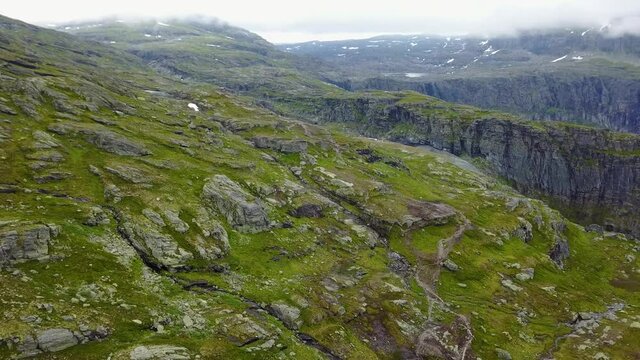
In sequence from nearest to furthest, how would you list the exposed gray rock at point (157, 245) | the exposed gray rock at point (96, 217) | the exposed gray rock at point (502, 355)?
the exposed gray rock at point (96, 217) → the exposed gray rock at point (157, 245) → the exposed gray rock at point (502, 355)

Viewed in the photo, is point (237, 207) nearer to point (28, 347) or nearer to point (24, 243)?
point (24, 243)

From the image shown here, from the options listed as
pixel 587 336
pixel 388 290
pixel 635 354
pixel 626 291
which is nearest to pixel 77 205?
pixel 388 290

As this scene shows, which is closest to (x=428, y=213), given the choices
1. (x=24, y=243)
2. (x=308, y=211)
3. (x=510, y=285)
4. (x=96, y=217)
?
(x=510, y=285)

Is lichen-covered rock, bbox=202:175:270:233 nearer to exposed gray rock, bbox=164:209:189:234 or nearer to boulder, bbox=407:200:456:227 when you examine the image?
exposed gray rock, bbox=164:209:189:234

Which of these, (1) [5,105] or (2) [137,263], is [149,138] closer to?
(1) [5,105]

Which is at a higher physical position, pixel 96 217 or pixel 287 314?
pixel 96 217

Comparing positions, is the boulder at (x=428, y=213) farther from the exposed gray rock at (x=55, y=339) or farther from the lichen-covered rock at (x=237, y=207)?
the exposed gray rock at (x=55, y=339)

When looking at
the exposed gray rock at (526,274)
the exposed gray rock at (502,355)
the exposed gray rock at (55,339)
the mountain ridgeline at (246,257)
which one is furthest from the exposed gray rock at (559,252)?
the exposed gray rock at (55,339)
